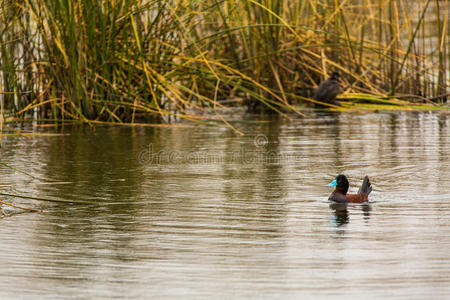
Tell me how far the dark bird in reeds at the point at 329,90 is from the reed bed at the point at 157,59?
1.30 feet

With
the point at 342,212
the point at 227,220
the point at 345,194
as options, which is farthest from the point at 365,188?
the point at 227,220

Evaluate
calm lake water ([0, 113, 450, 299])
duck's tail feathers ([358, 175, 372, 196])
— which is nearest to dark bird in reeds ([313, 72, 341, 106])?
calm lake water ([0, 113, 450, 299])

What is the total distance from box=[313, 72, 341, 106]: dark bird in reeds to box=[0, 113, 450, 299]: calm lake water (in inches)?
77.2

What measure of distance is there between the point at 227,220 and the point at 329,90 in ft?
18.8

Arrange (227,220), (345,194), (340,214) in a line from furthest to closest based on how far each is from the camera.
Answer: (345,194) < (340,214) < (227,220)

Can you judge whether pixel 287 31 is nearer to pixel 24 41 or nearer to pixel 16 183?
pixel 24 41

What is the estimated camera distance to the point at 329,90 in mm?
10234

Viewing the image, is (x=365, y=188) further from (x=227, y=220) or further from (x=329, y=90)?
(x=329, y=90)

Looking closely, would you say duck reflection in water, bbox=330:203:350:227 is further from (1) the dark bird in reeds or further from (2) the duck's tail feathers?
(1) the dark bird in reeds

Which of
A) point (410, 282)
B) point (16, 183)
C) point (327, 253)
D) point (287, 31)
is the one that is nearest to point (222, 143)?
point (16, 183)

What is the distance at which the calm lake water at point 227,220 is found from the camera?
11.7 feet

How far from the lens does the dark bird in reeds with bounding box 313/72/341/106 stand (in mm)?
10195

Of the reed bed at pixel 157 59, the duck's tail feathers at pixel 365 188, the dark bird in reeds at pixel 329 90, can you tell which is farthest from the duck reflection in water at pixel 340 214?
the dark bird in reeds at pixel 329 90

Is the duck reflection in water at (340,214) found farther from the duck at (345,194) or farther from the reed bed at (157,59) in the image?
the reed bed at (157,59)
